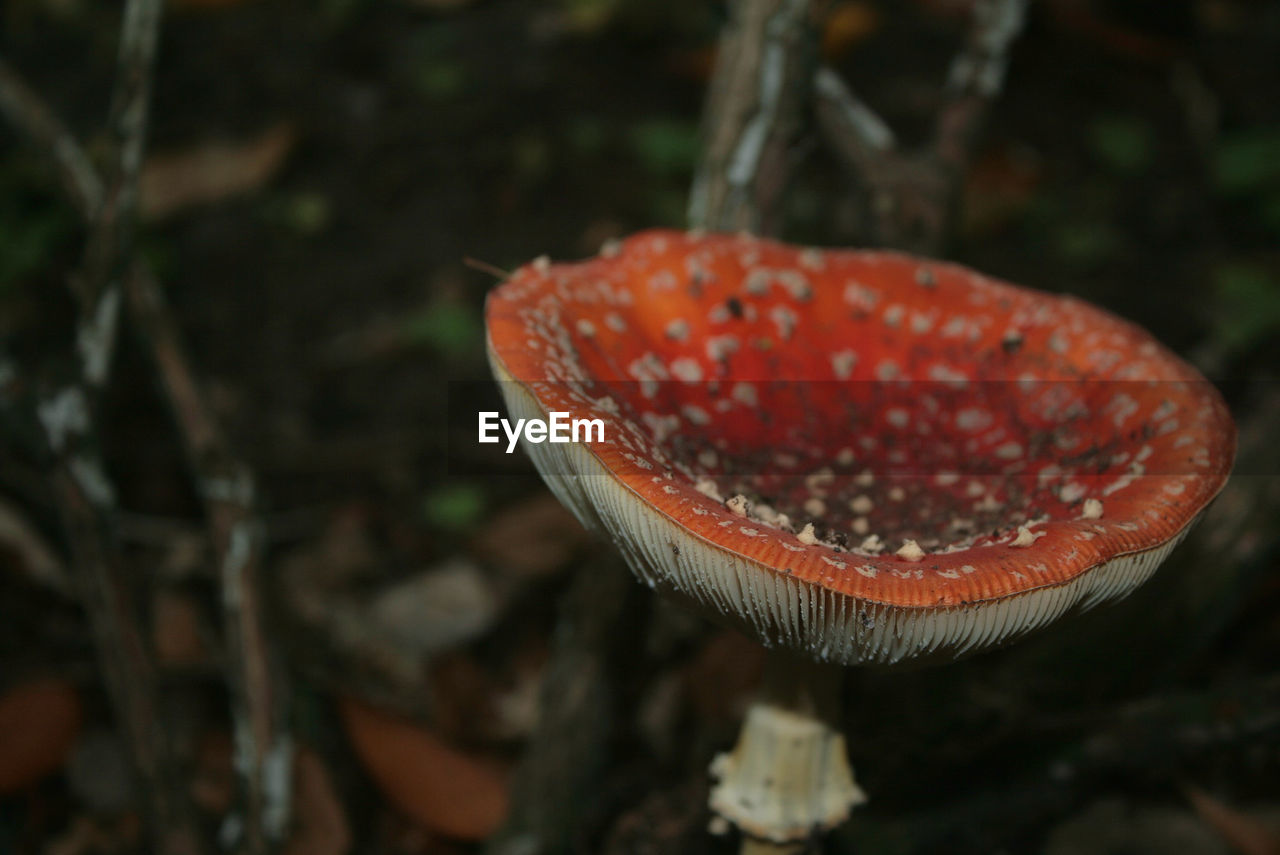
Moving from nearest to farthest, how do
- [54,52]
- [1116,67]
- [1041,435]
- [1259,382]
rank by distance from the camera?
[1041,435]
[1259,382]
[54,52]
[1116,67]

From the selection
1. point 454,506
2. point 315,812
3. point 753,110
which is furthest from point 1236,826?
point 454,506

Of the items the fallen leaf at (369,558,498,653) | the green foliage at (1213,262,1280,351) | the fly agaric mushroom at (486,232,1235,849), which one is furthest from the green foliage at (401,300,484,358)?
the green foliage at (1213,262,1280,351)

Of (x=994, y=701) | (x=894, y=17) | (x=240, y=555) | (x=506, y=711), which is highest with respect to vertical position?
(x=894, y=17)

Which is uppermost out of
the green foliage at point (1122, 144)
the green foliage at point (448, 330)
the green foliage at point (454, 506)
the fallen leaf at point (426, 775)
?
the green foliage at point (1122, 144)

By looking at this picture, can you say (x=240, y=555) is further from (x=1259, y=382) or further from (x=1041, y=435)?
(x=1259, y=382)

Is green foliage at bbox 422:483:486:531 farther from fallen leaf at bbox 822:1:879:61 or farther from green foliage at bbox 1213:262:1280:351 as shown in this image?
green foliage at bbox 1213:262:1280:351

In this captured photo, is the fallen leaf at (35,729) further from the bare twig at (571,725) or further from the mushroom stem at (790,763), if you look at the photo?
the mushroom stem at (790,763)

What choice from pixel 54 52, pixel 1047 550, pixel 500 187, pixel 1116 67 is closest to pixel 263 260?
pixel 500 187

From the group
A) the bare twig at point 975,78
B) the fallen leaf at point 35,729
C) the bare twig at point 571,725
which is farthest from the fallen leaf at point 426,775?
the bare twig at point 975,78

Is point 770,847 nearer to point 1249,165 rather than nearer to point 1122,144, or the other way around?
point 1249,165
